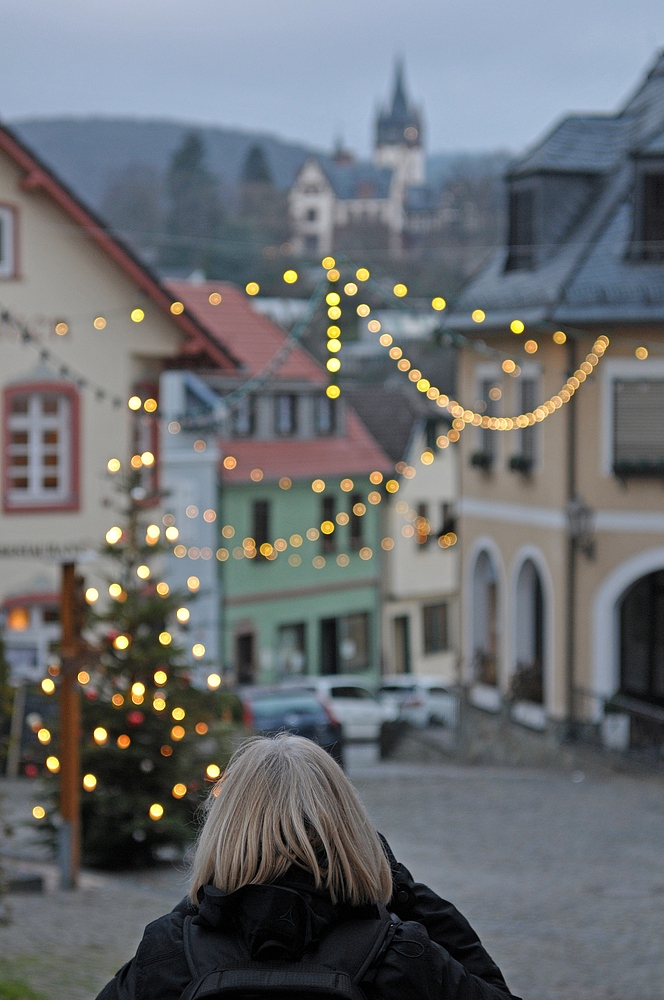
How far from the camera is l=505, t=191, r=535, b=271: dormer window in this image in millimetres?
21484

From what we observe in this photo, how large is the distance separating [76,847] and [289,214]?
173 feet

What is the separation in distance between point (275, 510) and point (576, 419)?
18.9 metres

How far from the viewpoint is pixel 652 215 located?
19547 mm

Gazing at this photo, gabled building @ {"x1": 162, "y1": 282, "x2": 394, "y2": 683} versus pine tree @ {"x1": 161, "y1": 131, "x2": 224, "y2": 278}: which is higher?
pine tree @ {"x1": 161, "y1": 131, "x2": 224, "y2": 278}

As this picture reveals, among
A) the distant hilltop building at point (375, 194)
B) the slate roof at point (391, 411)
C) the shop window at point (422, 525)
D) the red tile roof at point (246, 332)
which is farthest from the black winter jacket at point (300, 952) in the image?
the distant hilltop building at point (375, 194)

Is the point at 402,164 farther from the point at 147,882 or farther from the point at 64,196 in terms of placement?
the point at 147,882

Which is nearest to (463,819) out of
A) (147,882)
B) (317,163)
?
(147,882)

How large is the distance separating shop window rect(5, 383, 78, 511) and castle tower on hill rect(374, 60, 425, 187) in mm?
169951

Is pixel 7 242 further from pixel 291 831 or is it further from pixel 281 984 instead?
pixel 281 984

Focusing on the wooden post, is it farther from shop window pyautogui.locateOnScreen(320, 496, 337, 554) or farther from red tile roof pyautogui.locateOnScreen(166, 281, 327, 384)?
shop window pyautogui.locateOnScreen(320, 496, 337, 554)

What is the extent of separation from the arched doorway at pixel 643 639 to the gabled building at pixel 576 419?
0.02 m

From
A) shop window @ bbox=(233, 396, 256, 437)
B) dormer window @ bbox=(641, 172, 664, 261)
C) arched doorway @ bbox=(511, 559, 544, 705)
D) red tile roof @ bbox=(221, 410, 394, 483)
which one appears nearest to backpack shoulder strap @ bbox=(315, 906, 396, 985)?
dormer window @ bbox=(641, 172, 664, 261)

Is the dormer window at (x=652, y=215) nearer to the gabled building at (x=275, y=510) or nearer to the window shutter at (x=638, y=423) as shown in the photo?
the window shutter at (x=638, y=423)

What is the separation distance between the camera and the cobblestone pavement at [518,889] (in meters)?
8.28
